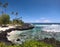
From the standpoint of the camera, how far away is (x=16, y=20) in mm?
138500

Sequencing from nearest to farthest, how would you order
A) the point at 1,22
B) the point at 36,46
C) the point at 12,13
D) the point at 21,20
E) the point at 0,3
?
the point at 36,46 → the point at 0,3 → the point at 1,22 → the point at 12,13 → the point at 21,20

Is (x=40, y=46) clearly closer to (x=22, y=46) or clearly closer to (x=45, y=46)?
(x=45, y=46)

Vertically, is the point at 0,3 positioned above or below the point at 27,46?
above

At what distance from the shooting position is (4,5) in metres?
116

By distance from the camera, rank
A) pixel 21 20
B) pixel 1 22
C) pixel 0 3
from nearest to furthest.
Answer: pixel 0 3 < pixel 1 22 < pixel 21 20

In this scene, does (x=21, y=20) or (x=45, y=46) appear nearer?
(x=45, y=46)

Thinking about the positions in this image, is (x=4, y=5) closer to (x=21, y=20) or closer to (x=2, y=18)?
(x=2, y=18)

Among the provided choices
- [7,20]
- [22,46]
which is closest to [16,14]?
[7,20]

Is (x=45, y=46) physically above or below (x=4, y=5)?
below

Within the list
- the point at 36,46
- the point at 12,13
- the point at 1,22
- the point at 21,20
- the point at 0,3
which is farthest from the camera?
the point at 21,20

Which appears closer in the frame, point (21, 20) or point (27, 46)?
point (27, 46)

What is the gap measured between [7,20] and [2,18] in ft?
18.9

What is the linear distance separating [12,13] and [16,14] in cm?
487

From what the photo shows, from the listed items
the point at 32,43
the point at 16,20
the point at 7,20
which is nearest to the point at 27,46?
the point at 32,43
